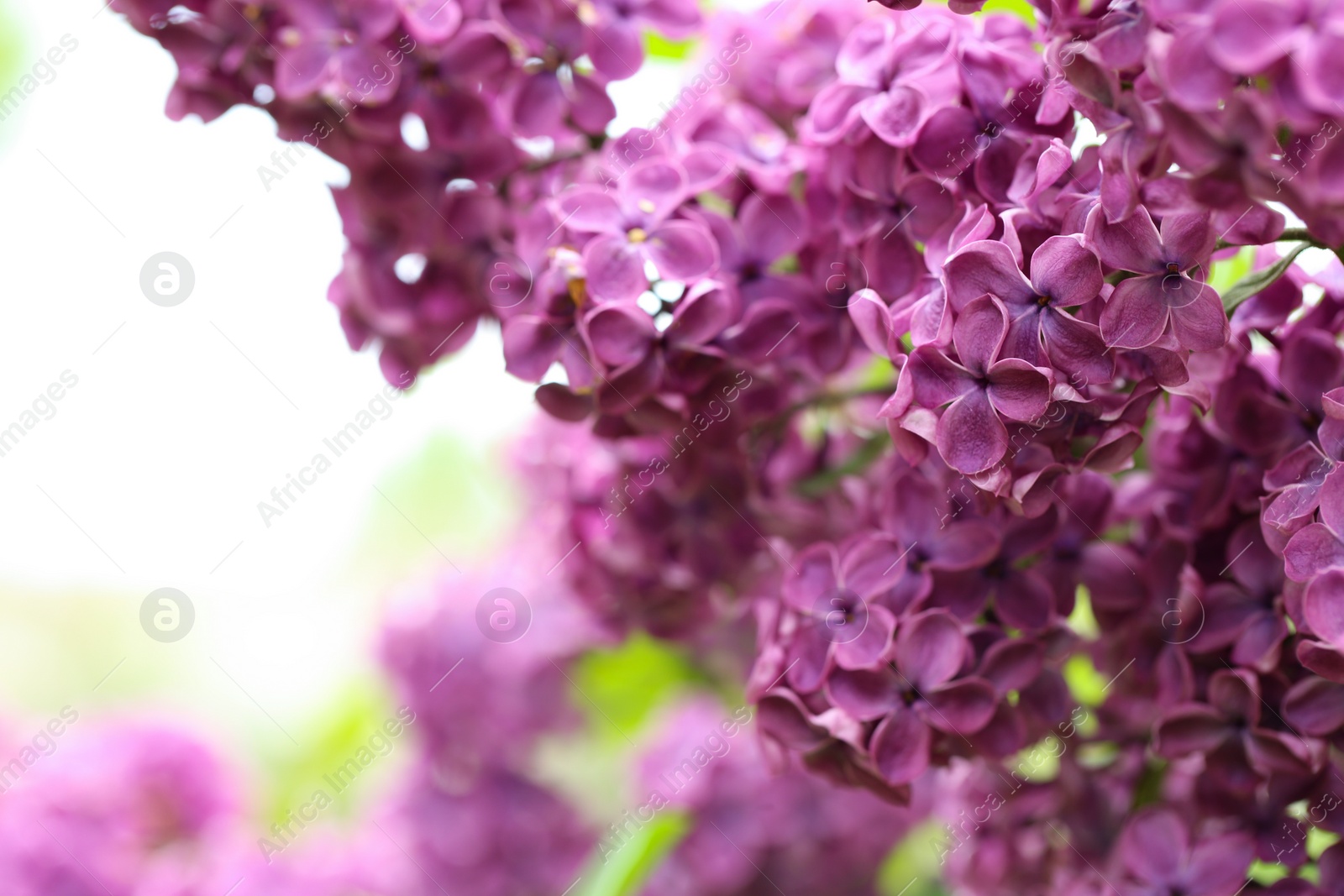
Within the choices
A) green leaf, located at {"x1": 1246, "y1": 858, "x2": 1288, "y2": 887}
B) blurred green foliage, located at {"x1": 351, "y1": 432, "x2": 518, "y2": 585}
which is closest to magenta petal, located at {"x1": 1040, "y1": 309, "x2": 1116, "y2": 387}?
green leaf, located at {"x1": 1246, "y1": 858, "x2": 1288, "y2": 887}

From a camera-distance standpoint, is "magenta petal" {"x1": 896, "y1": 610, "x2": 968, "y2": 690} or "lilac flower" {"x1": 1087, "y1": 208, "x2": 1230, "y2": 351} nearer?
"lilac flower" {"x1": 1087, "y1": 208, "x2": 1230, "y2": 351}

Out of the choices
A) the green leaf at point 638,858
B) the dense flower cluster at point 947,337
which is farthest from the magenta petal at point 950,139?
the green leaf at point 638,858

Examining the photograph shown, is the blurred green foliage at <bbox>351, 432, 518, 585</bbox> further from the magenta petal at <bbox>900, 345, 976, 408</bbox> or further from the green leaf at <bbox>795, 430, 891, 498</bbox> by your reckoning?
the magenta petal at <bbox>900, 345, 976, 408</bbox>

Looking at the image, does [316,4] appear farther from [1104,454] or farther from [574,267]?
[1104,454]

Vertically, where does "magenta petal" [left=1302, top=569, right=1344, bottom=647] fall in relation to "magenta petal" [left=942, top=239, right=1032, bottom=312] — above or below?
below

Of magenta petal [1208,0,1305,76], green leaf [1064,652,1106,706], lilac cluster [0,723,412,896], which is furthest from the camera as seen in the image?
lilac cluster [0,723,412,896]

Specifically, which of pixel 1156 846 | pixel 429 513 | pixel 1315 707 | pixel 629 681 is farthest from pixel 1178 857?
pixel 429 513
